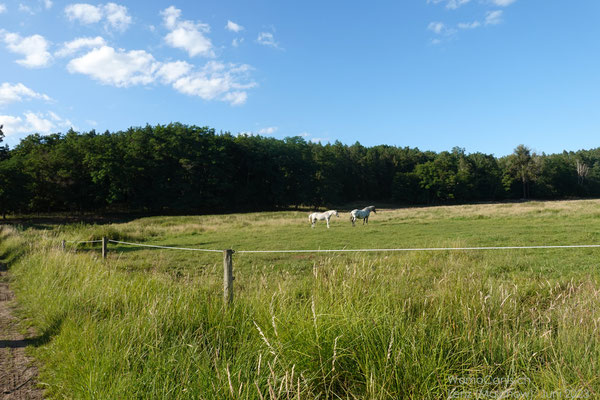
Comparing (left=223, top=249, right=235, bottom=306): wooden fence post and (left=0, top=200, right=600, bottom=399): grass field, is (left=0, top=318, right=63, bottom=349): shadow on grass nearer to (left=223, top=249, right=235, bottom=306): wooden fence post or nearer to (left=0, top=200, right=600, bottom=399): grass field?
(left=0, top=200, right=600, bottom=399): grass field

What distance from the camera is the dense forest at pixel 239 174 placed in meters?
52.5

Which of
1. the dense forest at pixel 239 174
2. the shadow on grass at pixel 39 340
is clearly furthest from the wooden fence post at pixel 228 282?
the dense forest at pixel 239 174

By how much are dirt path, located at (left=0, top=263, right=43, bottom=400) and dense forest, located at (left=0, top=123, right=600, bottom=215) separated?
160ft

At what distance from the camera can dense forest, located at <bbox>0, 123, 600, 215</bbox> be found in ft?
172

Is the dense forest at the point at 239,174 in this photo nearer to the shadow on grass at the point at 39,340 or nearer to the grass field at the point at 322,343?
the shadow on grass at the point at 39,340

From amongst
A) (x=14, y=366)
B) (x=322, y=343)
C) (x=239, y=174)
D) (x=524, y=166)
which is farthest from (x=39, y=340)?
(x=524, y=166)

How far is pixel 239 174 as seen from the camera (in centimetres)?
7312

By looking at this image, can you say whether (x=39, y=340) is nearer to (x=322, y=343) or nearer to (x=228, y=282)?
(x=228, y=282)

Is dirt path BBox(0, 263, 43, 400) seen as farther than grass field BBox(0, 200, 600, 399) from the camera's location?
Yes

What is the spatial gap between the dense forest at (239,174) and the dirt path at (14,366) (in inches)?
1918

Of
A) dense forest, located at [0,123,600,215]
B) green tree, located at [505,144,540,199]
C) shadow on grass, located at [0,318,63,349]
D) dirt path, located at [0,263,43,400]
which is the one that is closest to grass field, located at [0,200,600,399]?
shadow on grass, located at [0,318,63,349]

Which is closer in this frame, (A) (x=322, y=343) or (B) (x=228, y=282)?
(A) (x=322, y=343)

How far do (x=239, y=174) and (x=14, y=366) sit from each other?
231 ft

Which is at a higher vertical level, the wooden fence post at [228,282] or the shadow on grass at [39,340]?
the wooden fence post at [228,282]
